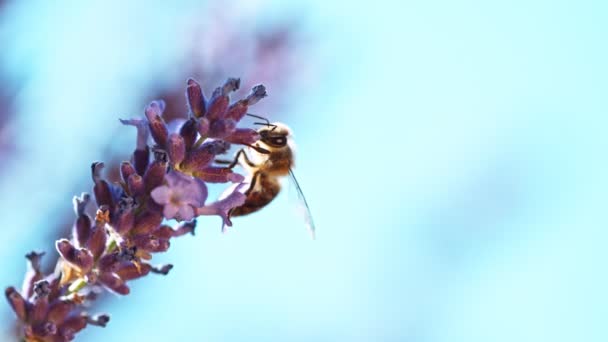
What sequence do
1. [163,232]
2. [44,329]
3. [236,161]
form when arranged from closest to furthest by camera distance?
[44,329] < [163,232] < [236,161]

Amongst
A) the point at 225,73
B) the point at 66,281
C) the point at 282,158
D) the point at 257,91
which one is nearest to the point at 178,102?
the point at 225,73

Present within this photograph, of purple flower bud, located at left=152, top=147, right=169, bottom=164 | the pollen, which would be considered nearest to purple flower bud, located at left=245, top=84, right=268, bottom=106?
purple flower bud, located at left=152, top=147, right=169, bottom=164

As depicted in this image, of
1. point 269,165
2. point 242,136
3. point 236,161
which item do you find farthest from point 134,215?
point 269,165

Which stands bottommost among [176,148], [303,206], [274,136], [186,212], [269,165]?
[186,212]

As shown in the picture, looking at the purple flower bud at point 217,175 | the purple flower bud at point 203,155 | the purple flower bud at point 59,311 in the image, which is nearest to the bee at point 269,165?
the purple flower bud at point 217,175

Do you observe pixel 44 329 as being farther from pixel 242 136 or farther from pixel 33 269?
pixel 242 136

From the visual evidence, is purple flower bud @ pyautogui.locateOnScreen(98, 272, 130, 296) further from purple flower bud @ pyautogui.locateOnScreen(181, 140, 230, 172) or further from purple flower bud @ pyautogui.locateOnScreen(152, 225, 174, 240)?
purple flower bud @ pyautogui.locateOnScreen(181, 140, 230, 172)
